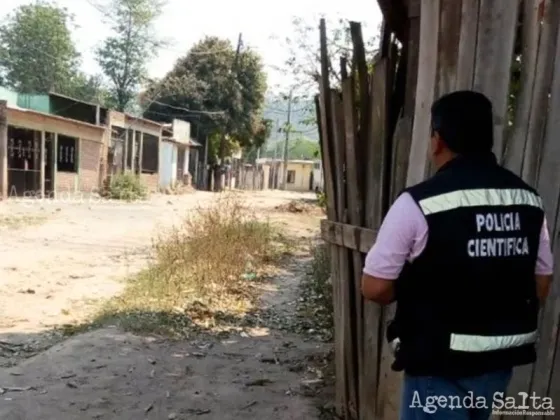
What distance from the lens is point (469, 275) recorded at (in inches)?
58.6

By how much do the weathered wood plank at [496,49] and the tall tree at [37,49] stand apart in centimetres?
5136

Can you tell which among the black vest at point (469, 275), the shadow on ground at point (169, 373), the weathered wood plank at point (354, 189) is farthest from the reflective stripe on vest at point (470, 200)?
the shadow on ground at point (169, 373)

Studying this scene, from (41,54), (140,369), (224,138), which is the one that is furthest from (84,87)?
(140,369)

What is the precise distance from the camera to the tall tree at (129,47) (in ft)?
136

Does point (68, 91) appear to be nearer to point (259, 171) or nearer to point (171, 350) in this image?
point (259, 171)

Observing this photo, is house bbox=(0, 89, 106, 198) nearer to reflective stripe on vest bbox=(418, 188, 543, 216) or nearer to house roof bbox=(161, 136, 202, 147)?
house roof bbox=(161, 136, 202, 147)

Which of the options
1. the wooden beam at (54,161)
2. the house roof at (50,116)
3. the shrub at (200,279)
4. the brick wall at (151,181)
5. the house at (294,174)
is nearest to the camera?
the shrub at (200,279)

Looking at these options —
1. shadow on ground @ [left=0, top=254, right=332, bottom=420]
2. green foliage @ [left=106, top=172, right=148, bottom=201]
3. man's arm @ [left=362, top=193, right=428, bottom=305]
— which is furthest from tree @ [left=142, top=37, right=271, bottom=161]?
man's arm @ [left=362, top=193, right=428, bottom=305]

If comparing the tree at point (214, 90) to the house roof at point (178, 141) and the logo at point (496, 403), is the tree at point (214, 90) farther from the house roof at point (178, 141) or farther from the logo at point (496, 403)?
the logo at point (496, 403)

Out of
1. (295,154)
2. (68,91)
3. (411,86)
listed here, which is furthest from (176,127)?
(295,154)

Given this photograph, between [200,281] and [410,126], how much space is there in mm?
4698

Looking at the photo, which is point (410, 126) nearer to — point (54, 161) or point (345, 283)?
point (345, 283)

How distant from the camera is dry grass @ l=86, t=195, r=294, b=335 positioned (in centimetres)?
558

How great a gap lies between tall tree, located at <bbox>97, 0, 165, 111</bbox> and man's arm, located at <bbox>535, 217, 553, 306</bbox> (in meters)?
42.3
